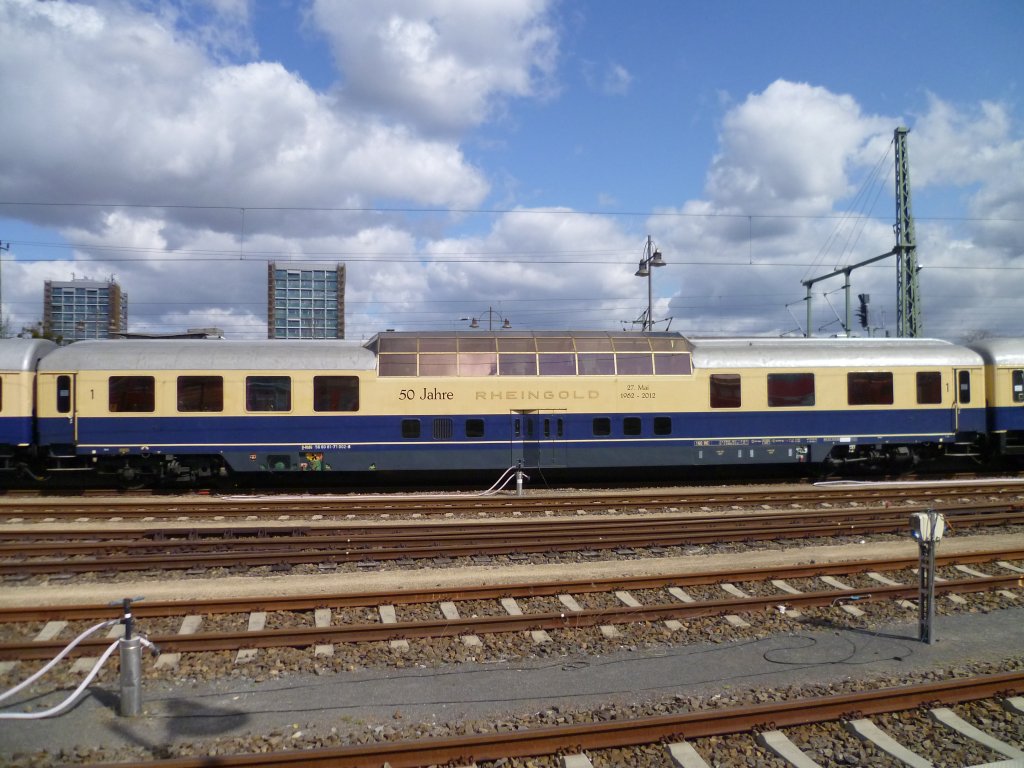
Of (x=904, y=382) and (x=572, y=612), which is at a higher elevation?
(x=904, y=382)

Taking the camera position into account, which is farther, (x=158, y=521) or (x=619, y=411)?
(x=619, y=411)

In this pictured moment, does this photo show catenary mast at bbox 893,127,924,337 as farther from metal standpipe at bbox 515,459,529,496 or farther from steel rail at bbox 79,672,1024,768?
steel rail at bbox 79,672,1024,768

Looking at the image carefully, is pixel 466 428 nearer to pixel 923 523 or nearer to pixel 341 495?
pixel 341 495

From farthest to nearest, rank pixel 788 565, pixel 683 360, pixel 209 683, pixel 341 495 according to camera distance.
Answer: pixel 683 360
pixel 341 495
pixel 788 565
pixel 209 683

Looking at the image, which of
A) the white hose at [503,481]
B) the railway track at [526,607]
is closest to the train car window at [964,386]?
the railway track at [526,607]

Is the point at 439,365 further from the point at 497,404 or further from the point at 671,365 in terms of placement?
the point at 671,365

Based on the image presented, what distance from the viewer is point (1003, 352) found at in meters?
19.6

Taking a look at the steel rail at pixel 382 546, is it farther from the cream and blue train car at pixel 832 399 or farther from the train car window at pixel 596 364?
the train car window at pixel 596 364

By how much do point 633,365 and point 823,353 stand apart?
5276mm

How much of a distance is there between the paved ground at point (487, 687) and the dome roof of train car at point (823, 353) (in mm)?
11147

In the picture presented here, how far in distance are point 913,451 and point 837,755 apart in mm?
16628

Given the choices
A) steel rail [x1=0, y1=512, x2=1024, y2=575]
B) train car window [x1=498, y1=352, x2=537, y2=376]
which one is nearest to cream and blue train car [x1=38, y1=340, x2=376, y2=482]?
train car window [x1=498, y1=352, x2=537, y2=376]

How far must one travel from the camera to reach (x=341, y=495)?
17125 millimetres

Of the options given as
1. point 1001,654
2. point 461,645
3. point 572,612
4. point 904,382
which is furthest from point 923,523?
point 904,382
